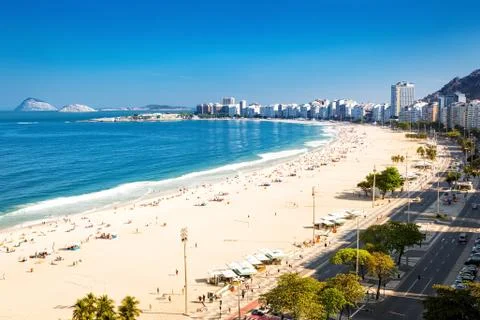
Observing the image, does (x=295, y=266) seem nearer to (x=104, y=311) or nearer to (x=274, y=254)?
(x=274, y=254)

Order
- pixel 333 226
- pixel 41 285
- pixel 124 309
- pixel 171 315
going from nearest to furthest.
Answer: pixel 124 309
pixel 171 315
pixel 41 285
pixel 333 226

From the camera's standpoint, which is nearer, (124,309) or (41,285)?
(124,309)

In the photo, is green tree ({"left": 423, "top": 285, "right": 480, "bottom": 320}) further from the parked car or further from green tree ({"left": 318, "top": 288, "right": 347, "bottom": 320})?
the parked car

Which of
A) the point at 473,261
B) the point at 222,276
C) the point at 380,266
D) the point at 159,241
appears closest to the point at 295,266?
the point at 222,276

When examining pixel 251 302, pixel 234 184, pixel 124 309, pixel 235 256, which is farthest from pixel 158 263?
pixel 234 184

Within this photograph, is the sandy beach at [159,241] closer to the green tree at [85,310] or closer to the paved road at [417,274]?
the paved road at [417,274]

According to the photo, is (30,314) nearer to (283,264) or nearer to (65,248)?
(65,248)
